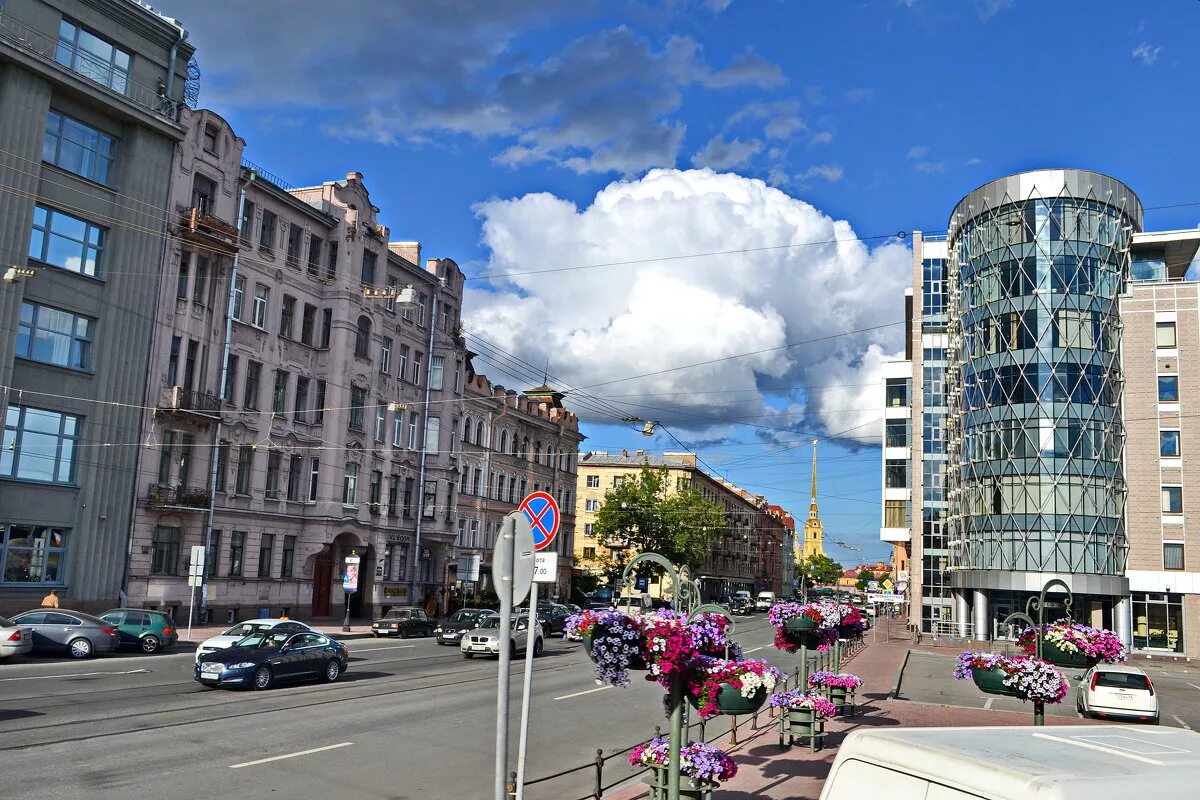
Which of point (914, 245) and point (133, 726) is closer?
point (133, 726)

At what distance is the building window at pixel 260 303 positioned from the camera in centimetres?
4181

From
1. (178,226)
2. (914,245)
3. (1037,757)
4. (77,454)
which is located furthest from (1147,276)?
(1037,757)

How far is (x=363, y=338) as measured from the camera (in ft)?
157

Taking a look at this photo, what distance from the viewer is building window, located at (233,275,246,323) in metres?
40.4

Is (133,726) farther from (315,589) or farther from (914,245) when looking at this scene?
(914,245)

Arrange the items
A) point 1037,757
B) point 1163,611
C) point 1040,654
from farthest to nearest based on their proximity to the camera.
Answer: point 1163,611, point 1040,654, point 1037,757

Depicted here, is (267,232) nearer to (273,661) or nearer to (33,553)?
(33,553)

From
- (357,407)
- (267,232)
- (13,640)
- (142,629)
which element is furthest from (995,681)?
(357,407)

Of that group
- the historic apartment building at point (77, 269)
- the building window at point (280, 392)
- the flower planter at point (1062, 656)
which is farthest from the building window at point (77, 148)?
the flower planter at point (1062, 656)

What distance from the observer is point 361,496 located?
155 ft

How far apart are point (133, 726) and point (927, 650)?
41.5 meters

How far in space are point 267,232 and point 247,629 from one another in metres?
23.2

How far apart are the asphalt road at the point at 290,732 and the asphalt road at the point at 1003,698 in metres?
8.13

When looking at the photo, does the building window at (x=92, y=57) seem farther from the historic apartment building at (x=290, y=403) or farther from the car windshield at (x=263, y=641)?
the car windshield at (x=263, y=641)
